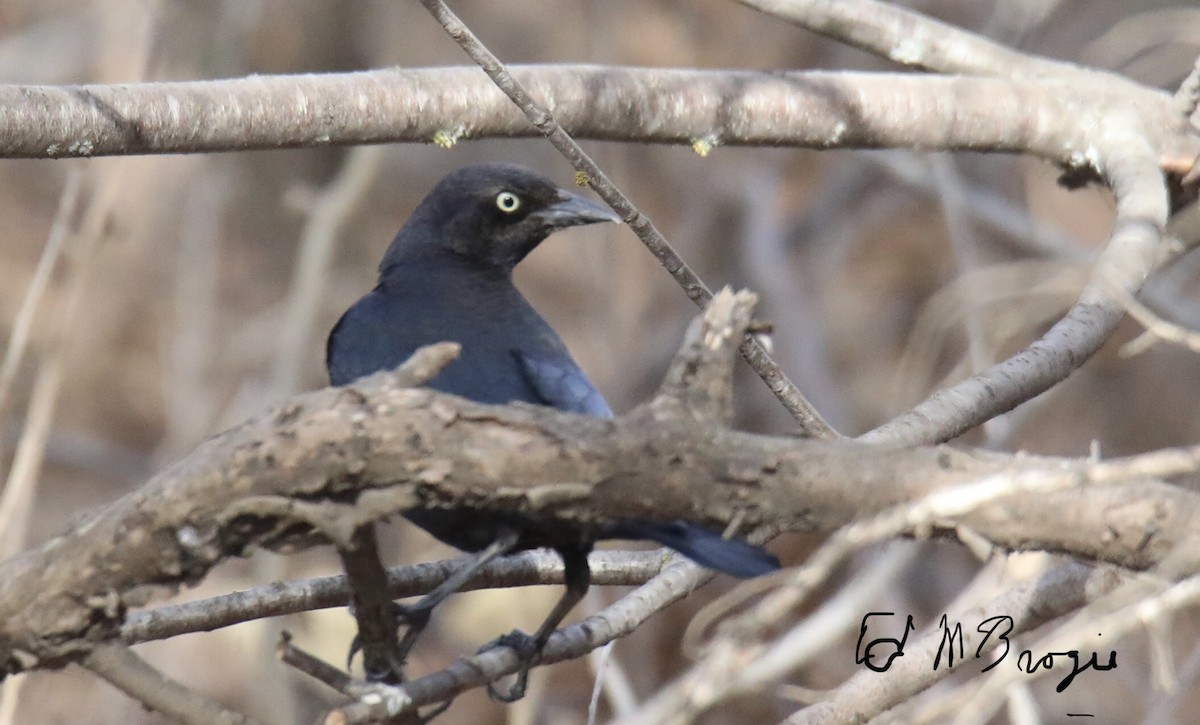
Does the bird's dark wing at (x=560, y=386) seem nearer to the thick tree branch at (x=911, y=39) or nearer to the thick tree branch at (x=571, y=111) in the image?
the thick tree branch at (x=571, y=111)

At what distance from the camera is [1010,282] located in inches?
236

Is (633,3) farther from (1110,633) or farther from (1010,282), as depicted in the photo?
(1110,633)

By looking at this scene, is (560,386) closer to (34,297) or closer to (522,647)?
(522,647)

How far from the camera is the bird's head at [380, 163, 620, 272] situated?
3.74 m

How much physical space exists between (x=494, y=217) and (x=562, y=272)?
5.59m

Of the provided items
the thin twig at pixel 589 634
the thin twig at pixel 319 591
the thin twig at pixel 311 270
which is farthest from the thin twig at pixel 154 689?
the thin twig at pixel 311 270

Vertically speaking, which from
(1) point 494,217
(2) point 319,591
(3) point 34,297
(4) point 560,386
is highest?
(1) point 494,217

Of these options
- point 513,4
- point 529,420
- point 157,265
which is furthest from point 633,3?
point 529,420

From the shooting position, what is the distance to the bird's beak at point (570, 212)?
12.1ft

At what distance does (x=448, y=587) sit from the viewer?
2.71 meters

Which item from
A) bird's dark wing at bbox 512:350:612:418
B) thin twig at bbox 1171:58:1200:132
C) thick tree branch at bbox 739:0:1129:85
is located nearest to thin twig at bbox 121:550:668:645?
bird's dark wing at bbox 512:350:612:418

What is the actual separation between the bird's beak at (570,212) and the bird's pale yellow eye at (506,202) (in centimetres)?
7

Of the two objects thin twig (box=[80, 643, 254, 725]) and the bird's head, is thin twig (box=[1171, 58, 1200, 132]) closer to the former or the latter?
the bird's head

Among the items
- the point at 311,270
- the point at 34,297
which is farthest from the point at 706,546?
the point at 311,270
